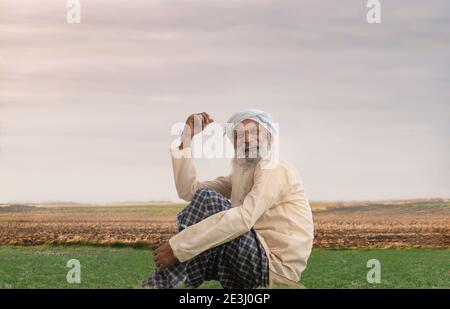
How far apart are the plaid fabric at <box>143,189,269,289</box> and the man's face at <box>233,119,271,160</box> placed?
0.46m

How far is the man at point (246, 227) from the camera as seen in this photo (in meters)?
5.61

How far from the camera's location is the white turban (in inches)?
232

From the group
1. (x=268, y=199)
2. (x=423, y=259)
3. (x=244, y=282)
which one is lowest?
(x=423, y=259)

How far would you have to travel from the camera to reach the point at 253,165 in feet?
19.9

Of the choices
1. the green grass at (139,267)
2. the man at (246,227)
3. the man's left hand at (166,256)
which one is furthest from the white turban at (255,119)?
the green grass at (139,267)

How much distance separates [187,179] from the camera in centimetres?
655

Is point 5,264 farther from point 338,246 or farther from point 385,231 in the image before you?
point 385,231

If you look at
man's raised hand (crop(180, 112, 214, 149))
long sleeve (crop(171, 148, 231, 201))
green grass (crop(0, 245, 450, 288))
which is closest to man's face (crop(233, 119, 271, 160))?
man's raised hand (crop(180, 112, 214, 149))

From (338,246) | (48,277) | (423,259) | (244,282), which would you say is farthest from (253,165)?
(338,246)

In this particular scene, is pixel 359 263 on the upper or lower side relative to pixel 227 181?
lower

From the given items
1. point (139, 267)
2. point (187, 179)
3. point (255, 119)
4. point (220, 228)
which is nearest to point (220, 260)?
point (220, 228)

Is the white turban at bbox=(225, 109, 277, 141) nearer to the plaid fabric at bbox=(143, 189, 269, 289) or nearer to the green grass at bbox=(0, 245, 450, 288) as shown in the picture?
the plaid fabric at bbox=(143, 189, 269, 289)

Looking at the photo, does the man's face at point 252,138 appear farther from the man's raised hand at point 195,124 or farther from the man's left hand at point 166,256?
the man's left hand at point 166,256
